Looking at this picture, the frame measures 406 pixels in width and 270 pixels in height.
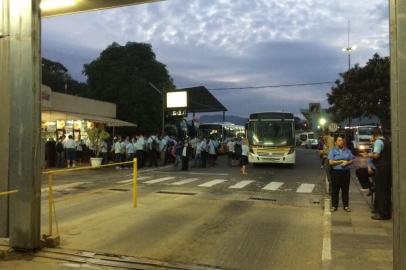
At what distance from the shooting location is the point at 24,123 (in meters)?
7.40

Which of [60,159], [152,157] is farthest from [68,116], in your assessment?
[152,157]

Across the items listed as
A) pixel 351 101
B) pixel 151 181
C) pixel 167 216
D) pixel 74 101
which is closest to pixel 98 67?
pixel 74 101

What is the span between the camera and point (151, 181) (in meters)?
18.7

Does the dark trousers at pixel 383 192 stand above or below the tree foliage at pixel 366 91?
below

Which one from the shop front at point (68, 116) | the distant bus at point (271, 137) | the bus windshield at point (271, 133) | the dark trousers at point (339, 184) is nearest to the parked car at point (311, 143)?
the shop front at point (68, 116)

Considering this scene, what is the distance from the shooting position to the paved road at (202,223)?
7547mm

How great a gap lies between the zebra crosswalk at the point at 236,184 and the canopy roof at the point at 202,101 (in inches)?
1087

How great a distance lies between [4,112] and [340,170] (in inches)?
290

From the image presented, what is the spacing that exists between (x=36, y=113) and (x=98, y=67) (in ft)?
129

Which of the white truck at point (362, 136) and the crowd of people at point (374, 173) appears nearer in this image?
the crowd of people at point (374, 173)

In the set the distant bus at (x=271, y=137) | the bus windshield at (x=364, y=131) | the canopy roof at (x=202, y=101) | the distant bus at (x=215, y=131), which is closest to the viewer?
the distant bus at (x=271, y=137)

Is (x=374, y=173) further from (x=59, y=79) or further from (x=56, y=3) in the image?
(x=59, y=79)

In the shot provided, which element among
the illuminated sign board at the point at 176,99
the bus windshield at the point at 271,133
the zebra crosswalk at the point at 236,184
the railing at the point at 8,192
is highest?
the illuminated sign board at the point at 176,99

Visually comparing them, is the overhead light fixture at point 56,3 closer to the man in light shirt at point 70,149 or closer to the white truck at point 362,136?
the man in light shirt at point 70,149
